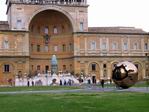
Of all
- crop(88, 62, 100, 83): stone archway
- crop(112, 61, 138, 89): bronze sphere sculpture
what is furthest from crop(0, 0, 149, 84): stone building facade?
crop(112, 61, 138, 89): bronze sphere sculpture

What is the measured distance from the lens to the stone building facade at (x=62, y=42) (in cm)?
6800

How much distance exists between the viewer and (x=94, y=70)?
71.6m

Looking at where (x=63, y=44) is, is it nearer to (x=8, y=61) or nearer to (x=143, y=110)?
(x=8, y=61)

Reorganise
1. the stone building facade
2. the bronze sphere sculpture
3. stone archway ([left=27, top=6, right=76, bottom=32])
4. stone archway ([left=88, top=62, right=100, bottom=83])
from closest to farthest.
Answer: the bronze sphere sculpture < the stone building facade < stone archway ([left=27, top=6, right=76, bottom=32]) < stone archway ([left=88, top=62, right=100, bottom=83])

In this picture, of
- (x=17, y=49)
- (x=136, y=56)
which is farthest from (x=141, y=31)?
(x=17, y=49)

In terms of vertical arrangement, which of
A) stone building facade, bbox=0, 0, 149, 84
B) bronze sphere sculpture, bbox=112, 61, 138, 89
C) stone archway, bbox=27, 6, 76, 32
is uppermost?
stone archway, bbox=27, 6, 76, 32

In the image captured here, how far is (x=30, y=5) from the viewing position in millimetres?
69062

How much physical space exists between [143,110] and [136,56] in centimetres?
5861

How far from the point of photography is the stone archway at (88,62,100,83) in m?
71.4

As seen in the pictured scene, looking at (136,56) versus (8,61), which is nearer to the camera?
(8,61)

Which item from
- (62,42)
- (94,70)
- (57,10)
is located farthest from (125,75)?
(62,42)

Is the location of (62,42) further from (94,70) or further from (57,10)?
(94,70)

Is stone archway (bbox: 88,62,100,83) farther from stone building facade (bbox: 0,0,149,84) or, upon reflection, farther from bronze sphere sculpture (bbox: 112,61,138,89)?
bronze sphere sculpture (bbox: 112,61,138,89)

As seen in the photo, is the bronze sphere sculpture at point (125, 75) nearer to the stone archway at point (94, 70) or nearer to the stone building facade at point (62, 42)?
the stone building facade at point (62, 42)
